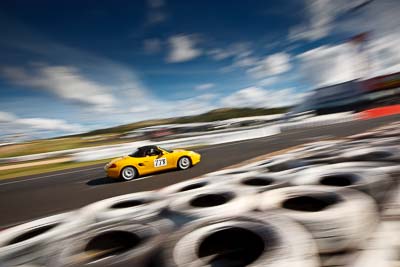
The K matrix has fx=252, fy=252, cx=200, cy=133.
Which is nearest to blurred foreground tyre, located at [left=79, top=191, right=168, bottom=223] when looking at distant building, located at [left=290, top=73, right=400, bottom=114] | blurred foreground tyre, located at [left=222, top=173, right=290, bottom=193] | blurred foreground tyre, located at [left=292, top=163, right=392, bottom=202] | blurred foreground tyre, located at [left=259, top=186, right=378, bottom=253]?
blurred foreground tyre, located at [left=222, top=173, right=290, bottom=193]

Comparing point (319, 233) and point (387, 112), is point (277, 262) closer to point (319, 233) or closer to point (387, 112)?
A: point (319, 233)

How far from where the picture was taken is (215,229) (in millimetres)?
2902

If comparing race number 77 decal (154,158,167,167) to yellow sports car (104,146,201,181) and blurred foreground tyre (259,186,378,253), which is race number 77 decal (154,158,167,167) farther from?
blurred foreground tyre (259,186,378,253)

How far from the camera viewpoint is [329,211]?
285cm

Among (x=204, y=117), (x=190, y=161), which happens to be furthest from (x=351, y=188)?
(x=204, y=117)

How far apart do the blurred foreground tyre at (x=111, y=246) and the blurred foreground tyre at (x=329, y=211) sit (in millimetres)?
1509

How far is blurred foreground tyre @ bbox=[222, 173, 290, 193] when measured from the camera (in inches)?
171

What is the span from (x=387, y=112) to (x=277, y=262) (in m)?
31.5

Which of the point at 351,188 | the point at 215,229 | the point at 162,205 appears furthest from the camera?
the point at 162,205

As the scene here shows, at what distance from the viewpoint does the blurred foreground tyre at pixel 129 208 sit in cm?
391

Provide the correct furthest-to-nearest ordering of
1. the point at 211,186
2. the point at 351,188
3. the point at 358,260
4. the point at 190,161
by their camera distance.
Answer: the point at 190,161 → the point at 211,186 → the point at 351,188 → the point at 358,260

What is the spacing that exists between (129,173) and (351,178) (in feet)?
19.7

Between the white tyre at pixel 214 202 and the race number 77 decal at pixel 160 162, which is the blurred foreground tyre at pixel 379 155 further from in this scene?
the race number 77 decal at pixel 160 162

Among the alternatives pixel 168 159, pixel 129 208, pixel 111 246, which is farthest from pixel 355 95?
pixel 111 246
